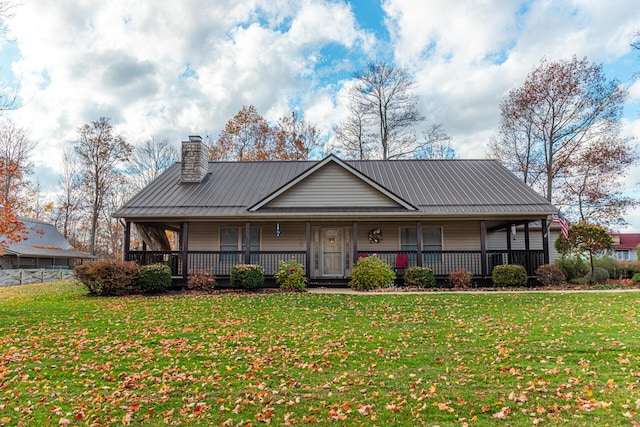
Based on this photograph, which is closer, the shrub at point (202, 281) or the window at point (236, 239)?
the shrub at point (202, 281)

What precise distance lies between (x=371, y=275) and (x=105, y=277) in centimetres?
829

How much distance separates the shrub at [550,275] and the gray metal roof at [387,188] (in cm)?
187

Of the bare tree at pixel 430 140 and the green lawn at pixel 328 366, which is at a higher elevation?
the bare tree at pixel 430 140

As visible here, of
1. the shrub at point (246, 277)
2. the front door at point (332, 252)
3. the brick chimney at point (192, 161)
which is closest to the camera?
the shrub at point (246, 277)

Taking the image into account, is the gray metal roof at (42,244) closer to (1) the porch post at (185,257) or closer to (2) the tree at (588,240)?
(1) the porch post at (185,257)

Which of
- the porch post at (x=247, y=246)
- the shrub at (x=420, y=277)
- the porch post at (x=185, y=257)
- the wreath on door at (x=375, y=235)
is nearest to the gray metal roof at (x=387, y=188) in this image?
the porch post at (x=247, y=246)

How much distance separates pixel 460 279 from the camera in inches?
567

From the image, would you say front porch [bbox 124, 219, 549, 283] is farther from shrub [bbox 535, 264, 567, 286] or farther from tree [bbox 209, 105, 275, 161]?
tree [bbox 209, 105, 275, 161]

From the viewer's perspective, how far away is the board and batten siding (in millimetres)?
15469

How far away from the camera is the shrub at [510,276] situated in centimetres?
1427

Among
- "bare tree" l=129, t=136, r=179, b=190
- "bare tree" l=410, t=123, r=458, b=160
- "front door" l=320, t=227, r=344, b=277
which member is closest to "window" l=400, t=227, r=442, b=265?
"front door" l=320, t=227, r=344, b=277

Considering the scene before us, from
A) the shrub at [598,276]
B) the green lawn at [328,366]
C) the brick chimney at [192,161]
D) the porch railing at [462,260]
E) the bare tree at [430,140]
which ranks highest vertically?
the bare tree at [430,140]

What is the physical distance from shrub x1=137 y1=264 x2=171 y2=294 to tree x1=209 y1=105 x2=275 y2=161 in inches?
676

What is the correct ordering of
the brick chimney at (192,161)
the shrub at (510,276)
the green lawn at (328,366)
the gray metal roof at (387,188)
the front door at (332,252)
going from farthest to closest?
the brick chimney at (192,161) < the front door at (332,252) < the gray metal roof at (387,188) < the shrub at (510,276) < the green lawn at (328,366)
